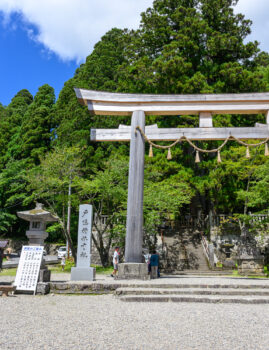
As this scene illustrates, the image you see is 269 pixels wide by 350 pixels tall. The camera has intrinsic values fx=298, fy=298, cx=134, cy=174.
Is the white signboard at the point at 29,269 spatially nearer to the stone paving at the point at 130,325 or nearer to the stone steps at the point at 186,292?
the stone paving at the point at 130,325

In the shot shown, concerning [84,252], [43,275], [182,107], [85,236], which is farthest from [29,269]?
[182,107]

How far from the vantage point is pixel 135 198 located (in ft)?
28.8

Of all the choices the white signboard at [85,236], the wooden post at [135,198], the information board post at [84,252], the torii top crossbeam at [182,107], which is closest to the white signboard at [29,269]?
the information board post at [84,252]

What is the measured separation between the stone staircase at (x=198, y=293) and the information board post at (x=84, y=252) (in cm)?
191

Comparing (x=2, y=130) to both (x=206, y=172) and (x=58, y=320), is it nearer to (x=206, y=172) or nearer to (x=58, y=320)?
(x=206, y=172)

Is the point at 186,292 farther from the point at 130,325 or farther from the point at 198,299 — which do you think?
the point at 130,325

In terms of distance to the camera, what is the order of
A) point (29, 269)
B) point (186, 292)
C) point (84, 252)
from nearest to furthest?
point (186, 292) → point (29, 269) → point (84, 252)

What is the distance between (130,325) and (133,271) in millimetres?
3815

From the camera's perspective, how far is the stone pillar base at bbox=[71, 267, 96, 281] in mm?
8406

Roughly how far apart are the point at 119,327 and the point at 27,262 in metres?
4.02

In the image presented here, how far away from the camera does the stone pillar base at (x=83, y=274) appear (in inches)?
331

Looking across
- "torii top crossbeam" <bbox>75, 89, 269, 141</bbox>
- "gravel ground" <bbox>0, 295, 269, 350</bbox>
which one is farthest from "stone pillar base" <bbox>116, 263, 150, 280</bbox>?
"torii top crossbeam" <bbox>75, 89, 269, 141</bbox>

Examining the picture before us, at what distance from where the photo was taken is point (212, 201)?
59.5ft

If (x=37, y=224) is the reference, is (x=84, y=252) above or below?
below
